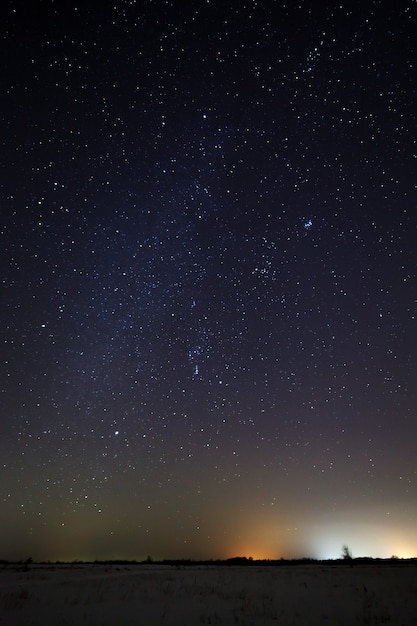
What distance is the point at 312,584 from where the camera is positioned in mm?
15641

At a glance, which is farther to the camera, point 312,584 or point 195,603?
point 312,584

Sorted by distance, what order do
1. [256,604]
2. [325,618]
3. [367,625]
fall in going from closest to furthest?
[367,625]
[325,618]
[256,604]

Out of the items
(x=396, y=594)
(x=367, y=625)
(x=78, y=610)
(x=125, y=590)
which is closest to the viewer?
(x=367, y=625)

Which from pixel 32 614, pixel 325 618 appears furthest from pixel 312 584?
pixel 32 614

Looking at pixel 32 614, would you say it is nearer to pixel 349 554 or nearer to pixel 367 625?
pixel 367 625

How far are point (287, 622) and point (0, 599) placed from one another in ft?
28.4

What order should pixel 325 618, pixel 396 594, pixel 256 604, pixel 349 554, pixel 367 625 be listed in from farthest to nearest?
1. pixel 349 554
2. pixel 396 594
3. pixel 256 604
4. pixel 325 618
5. pixel 367 625

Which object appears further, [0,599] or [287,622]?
[0,599]

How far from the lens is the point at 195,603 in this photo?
11.5 metres

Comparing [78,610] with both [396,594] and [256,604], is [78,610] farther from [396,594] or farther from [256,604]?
[396,594]

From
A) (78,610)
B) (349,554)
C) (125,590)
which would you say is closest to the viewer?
(78,610)

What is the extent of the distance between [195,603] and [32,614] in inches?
180

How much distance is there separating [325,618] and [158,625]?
411cm

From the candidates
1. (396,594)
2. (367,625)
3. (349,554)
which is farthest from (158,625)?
(349,554)
